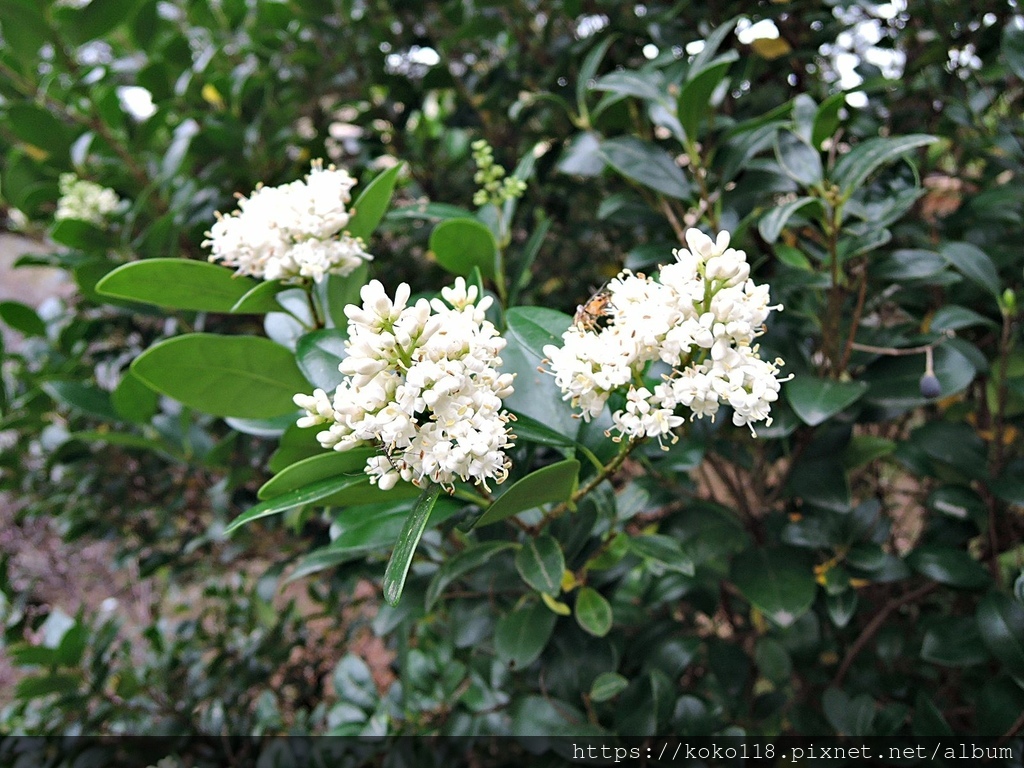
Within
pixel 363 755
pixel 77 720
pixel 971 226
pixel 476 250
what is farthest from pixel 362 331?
pixel 77 720

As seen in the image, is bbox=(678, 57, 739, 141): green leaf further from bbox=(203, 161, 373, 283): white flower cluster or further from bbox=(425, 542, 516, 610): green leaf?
bbox=(425, 542, 516, 610): green leaf

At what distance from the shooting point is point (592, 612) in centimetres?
89

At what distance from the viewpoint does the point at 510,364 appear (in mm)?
779

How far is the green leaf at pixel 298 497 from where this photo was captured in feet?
2.01

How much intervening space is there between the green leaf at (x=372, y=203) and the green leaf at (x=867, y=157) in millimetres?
549

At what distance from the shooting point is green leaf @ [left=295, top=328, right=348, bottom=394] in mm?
719

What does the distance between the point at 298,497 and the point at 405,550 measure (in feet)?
0.42

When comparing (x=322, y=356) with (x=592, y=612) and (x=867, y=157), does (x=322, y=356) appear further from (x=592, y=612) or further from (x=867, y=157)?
(x=867, y=157)

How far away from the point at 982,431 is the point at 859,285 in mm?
422

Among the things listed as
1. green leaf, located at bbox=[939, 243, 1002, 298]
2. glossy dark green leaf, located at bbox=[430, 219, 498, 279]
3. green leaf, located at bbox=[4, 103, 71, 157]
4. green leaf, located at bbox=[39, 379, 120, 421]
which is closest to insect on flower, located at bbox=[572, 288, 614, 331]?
glossy dark green leaf, located at bbox=[430, 219, 498, 279]

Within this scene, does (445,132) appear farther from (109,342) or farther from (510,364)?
(510,364)

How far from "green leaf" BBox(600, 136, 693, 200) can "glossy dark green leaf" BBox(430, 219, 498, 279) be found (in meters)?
0.22

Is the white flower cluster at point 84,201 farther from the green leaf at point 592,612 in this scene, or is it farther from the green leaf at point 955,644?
the green leaf at point 955,644

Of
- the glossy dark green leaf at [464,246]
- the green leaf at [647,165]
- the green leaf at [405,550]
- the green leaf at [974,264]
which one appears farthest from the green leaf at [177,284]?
the green leaf at [974,264]
